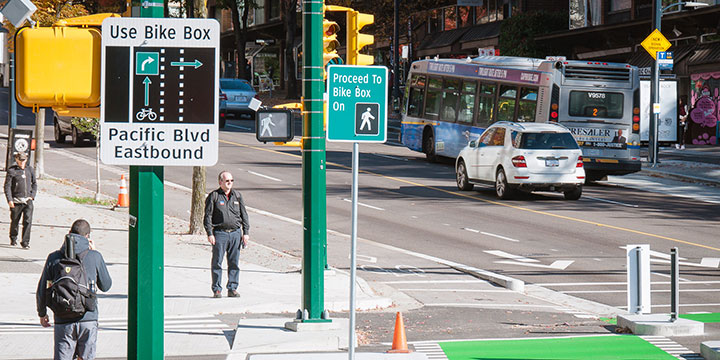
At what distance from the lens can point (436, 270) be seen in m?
17.0

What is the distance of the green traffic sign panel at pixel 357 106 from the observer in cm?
935

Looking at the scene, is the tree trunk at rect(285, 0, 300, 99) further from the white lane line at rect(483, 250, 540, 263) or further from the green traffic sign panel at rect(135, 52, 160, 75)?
the green traffic sign panel at rect(135, 52, 160, 75)

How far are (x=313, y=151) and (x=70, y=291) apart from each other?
14.2 ft

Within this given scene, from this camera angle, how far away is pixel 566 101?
2925 centimetres

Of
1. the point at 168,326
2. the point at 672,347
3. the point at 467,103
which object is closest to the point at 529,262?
the point at 672,347

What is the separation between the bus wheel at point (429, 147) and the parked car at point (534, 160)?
8649 mm

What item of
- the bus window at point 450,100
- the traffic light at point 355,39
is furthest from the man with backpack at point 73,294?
the bus window at point 450,100

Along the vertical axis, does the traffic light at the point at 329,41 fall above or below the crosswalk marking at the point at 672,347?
above

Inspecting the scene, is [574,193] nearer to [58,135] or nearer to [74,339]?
[74,339]

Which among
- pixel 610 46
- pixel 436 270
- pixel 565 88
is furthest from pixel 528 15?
pixel 436 270

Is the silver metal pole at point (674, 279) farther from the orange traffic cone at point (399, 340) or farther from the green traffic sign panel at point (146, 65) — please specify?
the green traffic sign panel at point (146, 65)

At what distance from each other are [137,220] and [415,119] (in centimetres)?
3071

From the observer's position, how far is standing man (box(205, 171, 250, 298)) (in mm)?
14039

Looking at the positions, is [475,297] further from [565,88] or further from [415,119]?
[415,119]
